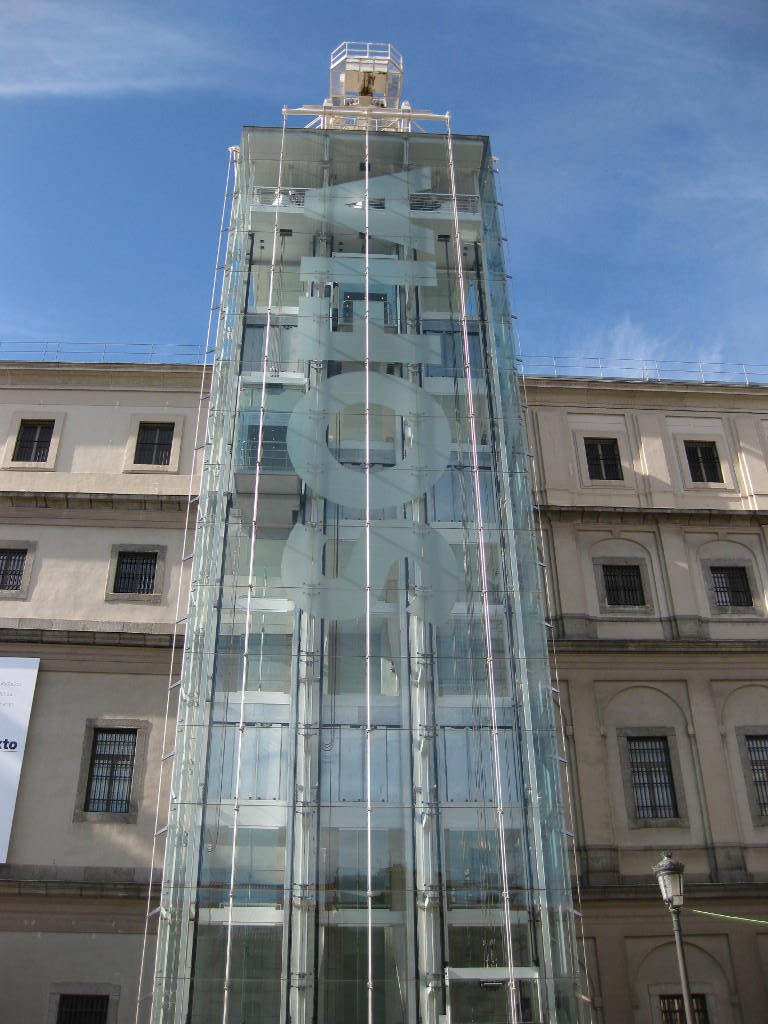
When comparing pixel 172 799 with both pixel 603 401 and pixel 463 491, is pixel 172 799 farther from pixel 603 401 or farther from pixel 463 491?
pixel 603 401

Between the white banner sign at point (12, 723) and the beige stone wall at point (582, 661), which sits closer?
the beige stone wall at point (582, 661)

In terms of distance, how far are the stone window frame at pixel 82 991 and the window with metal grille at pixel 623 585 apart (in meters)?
12.6

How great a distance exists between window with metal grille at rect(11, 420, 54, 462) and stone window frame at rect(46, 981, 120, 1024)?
11.2m

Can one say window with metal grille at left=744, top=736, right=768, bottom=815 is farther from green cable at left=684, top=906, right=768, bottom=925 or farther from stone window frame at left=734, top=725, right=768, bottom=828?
green cable at left=684, top=906, right=768, bottom=925

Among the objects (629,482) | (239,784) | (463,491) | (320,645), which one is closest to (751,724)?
(629,482)

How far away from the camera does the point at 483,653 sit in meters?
17.3

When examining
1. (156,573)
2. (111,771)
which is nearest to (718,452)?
(156,573)

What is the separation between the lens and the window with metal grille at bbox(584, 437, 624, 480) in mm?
24016

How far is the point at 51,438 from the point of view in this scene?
23.4m

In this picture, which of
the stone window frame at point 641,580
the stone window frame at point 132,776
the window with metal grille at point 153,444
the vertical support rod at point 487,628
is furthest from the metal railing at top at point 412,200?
the stone window frame at point 132,776

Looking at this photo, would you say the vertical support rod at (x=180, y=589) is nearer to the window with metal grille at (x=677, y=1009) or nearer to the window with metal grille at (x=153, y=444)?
the window with metal grille at (x=153, y=444)

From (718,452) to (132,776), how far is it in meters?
15.4

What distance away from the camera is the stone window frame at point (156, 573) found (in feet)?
70.6

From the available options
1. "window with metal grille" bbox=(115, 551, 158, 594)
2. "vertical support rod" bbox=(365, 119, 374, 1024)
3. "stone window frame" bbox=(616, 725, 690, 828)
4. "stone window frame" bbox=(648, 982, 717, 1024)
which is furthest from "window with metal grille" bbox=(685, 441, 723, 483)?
Result: "window with metal grille" bbox=(115, 551, 158, 594)
